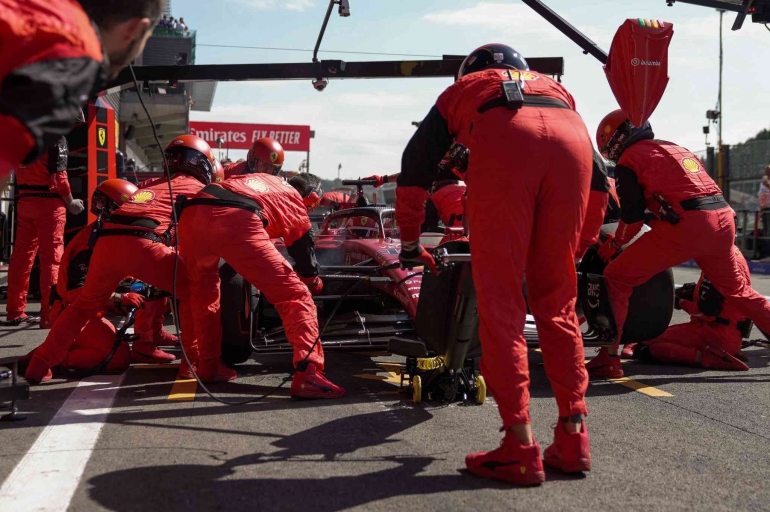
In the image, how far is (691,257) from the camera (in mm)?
5320

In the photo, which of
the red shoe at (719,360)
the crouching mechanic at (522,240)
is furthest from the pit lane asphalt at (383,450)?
the red shoe at (719,360)

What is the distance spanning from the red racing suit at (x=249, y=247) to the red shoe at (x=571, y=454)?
1.81 m

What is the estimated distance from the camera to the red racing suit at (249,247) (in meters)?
4.57

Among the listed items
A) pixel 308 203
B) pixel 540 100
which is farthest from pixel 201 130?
pixel 540 100

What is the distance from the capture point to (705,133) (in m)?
38.1

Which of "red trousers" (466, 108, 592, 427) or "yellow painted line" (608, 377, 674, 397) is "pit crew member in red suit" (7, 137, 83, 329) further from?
"red trousers" (466, 108, 592, 427)

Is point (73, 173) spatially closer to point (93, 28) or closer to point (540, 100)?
point (540, 100)

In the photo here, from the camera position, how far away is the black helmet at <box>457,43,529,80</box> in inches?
141

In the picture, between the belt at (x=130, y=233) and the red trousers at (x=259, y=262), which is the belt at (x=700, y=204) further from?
the belt at (x=130, y=233)

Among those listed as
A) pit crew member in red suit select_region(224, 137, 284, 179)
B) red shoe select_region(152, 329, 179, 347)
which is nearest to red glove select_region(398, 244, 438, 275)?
pit crew member in red suit select_region(224, 137, 284, 179)

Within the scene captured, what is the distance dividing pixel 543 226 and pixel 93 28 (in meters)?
1.97

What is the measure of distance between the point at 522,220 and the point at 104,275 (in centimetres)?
295

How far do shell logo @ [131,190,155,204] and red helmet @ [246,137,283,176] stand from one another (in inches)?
38.8

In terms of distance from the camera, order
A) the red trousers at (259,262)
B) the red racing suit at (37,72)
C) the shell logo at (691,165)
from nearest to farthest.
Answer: the red racing suit at (37,72)
the red trousers at (259,262)
the shell logo at (691,165)
